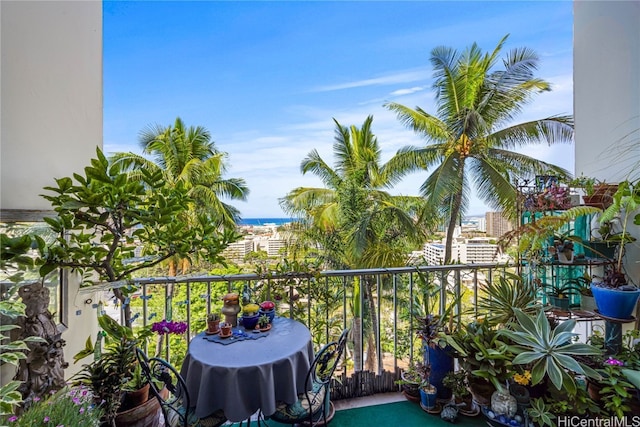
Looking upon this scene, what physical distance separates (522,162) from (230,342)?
10080 mm

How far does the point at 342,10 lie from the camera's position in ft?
18.3

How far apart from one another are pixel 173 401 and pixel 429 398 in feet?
5.54

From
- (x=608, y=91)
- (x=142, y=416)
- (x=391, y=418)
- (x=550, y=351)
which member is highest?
(x=608, y=91)

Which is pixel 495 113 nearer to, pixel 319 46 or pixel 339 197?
pixel 339 197

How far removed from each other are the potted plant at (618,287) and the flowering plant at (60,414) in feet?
9.28

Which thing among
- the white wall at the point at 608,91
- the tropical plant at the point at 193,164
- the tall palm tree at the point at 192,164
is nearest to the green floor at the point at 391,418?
the white wall at the point at 608,91

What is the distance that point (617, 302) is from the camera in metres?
1.75

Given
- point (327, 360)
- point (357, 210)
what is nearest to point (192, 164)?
point (357, 210)

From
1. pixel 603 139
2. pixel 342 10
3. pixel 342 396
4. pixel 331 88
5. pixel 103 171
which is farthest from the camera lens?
pixel 331 88

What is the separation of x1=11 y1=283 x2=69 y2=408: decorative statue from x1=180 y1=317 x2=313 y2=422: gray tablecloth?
1.99 ft

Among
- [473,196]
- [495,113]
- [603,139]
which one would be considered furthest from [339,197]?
[603,139]

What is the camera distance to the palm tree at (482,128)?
7.95m

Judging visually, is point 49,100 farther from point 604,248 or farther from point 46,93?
point 604,248

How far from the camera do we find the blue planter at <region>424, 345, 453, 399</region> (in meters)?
2.04
